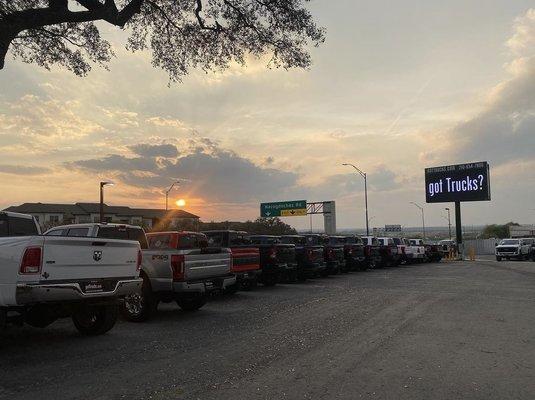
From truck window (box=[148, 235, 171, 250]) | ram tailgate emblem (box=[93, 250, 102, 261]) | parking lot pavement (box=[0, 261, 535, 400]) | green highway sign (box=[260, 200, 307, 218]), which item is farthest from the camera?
green highway sign (box=[260, 200, 307, 218])

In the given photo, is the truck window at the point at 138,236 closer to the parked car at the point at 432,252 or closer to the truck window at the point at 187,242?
the truck window at the point at 187,242

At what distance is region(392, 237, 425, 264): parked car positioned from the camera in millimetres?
33025

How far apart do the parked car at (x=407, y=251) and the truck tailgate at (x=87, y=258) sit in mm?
26319

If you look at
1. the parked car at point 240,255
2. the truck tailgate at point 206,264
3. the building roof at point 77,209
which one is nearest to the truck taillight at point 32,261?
the truck tailgate at point 206,264

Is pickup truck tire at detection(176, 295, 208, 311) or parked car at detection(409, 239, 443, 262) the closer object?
pickup truck tire at detection(176, 295, 208, 311)

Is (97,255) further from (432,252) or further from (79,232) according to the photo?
(432,252)

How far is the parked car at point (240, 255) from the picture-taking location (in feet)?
48.6

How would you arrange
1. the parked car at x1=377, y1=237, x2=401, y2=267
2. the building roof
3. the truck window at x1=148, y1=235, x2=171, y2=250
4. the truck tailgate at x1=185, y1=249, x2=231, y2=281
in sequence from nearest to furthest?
the truck tailgate at x1=185, y1=249, x2=231, y2=281
the truck window at x1=148, y1=235, x2=171, y2=250
the parked car at x1=377, y1=237, x2=401, y2=267
the building roof

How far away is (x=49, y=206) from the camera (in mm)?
116562

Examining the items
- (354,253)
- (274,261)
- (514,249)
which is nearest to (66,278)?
(274,261)

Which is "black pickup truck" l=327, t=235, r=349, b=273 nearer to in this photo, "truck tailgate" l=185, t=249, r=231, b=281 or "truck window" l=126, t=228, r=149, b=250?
"truck tailgate" l=185, t=249, r=231, b=281

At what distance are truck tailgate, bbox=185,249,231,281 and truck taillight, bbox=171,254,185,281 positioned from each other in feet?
0.35

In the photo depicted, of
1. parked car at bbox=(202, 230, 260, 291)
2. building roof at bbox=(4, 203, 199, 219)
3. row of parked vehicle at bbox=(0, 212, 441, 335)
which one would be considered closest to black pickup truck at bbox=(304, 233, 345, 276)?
row of parked vehicle at bbox=(0, 212, 441, 335)

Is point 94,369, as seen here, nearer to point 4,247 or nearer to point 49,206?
point 4,247
